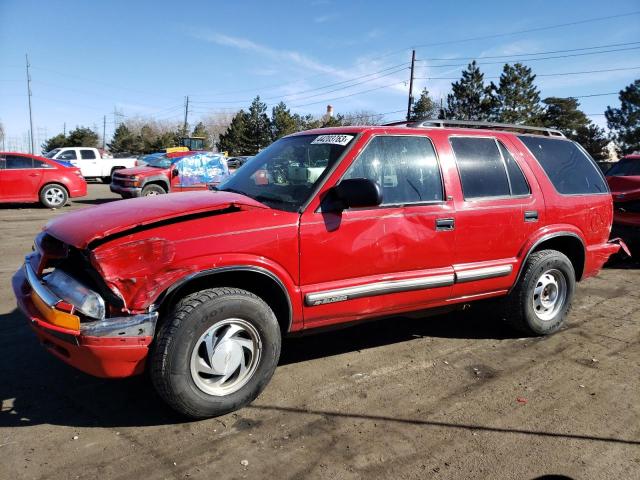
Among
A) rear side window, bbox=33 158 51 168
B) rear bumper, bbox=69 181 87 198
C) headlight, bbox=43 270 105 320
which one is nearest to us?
headlight, bbox=43 270 105 320

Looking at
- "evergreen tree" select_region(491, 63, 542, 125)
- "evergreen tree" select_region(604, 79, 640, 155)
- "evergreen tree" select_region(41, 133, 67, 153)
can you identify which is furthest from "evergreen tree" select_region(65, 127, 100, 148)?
"evergreen tree" select_region(604, 79, 640, 155)

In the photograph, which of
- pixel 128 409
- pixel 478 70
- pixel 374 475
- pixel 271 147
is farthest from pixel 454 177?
pixel 478 70

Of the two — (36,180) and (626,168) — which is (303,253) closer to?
(626,168)

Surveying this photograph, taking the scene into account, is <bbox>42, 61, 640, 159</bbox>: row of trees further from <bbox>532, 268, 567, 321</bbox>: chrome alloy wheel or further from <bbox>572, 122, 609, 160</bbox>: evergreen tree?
<bbox>532, 268, 567, 321</bbox>: chrome alloy wheel

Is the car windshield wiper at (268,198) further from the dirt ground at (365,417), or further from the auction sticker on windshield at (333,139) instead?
the dirt ground at (365,417)

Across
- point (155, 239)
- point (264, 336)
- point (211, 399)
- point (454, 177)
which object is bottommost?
point (211, 399)

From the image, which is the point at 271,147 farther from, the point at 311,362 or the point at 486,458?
the point at 486,458

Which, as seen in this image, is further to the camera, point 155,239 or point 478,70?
point 478,70

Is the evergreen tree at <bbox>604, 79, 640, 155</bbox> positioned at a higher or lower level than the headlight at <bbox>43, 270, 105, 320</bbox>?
higher

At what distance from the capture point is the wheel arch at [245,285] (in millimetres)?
2885

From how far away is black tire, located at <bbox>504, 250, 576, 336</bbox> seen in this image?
4418mm

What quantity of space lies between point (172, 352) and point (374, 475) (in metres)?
1.32

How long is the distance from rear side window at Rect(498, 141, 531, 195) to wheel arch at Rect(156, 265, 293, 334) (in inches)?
94.4

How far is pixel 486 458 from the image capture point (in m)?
2.72
